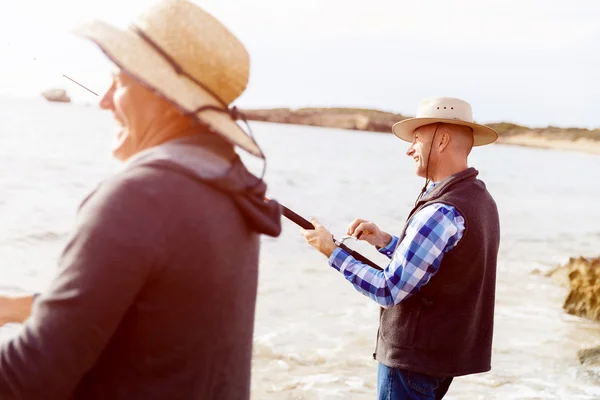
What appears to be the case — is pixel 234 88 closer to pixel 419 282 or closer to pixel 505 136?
pixel 419 282

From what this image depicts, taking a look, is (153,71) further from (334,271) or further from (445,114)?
(334,271)

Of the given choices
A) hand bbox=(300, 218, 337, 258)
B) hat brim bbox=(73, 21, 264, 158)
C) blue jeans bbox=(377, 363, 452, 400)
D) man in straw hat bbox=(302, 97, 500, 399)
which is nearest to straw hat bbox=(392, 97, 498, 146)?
man in straw hat bbox=(302, 97, 500, 399)

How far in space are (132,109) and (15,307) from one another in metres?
0.49

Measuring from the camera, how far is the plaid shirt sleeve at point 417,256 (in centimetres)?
314

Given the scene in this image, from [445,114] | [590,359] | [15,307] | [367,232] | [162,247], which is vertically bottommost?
[590,359]

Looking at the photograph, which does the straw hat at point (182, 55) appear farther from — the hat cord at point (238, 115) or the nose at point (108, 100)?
the nose at point (108, 100)

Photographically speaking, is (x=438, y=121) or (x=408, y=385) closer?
(x=408, y=385)

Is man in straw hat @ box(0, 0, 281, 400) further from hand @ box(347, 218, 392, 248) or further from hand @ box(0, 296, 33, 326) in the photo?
hand @ box(347, 218, 392, 248)

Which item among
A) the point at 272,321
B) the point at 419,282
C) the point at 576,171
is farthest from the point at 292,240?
the point at 576,171

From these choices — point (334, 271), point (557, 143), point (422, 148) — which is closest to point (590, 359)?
point (422, 148)

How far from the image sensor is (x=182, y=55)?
1739 mm

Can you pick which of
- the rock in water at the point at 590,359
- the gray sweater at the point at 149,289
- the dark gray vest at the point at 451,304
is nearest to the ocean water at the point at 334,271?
the rock in water at the point at 590,359

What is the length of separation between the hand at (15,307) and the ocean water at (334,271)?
976 mm

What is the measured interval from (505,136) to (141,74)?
72.3 meters
